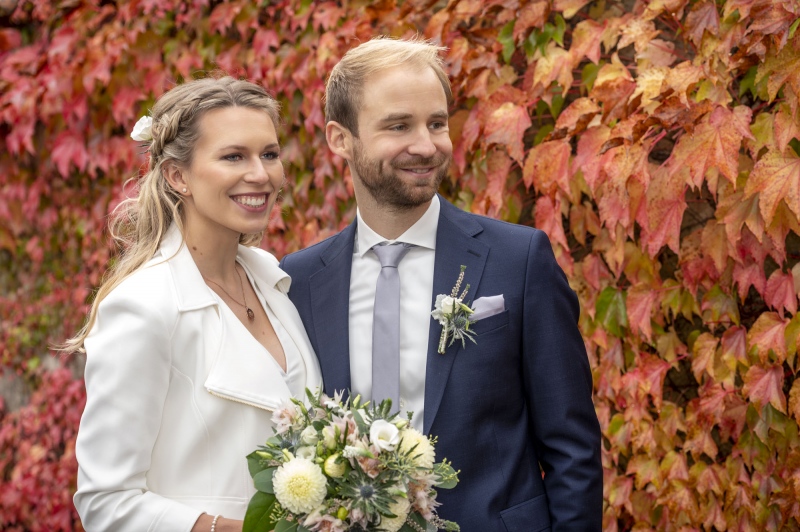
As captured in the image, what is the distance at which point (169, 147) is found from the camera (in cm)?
263

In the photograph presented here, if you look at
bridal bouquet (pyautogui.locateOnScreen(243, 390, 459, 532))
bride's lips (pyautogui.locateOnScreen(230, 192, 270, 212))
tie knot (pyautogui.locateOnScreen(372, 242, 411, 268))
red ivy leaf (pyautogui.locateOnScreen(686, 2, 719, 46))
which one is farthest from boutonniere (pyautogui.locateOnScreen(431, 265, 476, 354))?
red ivy leaf (pyautogui.locateOnScreen(686, 2, 719, 46))

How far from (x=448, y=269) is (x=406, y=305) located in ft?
0.54

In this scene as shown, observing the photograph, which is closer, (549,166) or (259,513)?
(259,513)

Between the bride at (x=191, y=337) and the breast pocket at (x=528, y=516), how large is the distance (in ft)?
2.23

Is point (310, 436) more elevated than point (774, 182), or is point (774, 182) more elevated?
point (774, 182)

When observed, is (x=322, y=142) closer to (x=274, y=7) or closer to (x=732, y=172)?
(x=274, y=7)

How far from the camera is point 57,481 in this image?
19.1ft

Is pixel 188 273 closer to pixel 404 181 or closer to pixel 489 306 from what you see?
pixel 404 181

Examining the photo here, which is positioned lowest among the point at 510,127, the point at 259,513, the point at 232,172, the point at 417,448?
the point at 259,513

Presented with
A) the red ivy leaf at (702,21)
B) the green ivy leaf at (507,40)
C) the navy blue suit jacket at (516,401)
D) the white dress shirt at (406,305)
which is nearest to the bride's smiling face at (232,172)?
Answer: the white dress shirt at (406,305)

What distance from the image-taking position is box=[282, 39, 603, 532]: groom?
245 cm

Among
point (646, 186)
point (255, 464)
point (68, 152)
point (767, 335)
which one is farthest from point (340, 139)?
point (68, 152)

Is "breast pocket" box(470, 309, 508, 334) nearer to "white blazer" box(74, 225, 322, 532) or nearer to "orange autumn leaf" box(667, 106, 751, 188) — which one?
"white blazer" box(74, 225, 322, 532)

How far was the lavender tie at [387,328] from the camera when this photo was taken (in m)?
2.48
